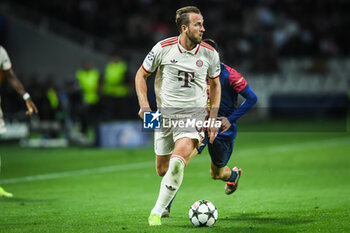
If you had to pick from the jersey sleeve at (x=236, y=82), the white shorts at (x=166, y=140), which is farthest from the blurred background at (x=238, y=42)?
the white shorts at (x=166, y=140)

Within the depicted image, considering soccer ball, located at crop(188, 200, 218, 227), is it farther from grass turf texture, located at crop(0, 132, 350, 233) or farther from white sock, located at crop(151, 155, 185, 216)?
white sock, located at crop(151, 155, 185, 216)

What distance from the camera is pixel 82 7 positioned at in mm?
24250

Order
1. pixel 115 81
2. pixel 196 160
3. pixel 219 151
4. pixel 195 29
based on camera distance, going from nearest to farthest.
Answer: pixel 195 29, pixel 219 151, pixel 196 160, pixel 115 81

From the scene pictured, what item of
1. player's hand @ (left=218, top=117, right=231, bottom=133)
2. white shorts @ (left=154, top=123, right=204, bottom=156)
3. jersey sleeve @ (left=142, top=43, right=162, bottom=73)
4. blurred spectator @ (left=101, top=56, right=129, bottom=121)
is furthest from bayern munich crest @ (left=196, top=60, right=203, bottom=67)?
blurred spectator @ (left=101, top=56, right=129, bottom=121)

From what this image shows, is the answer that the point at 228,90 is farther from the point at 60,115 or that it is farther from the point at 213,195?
the point at 60,115

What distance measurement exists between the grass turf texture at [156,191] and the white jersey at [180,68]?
1364 millimetres

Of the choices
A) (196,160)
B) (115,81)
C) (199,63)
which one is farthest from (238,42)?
(199,63)

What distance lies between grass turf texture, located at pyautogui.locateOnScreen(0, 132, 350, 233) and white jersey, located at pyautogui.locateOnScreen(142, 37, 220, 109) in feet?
4.48

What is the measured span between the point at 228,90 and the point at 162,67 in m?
1.33

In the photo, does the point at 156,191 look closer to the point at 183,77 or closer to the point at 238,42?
the point at 183,77

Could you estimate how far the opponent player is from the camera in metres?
7.62

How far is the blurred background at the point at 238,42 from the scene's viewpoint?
24641 millimetres

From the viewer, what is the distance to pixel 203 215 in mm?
6434

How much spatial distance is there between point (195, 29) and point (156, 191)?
3.59 meters
